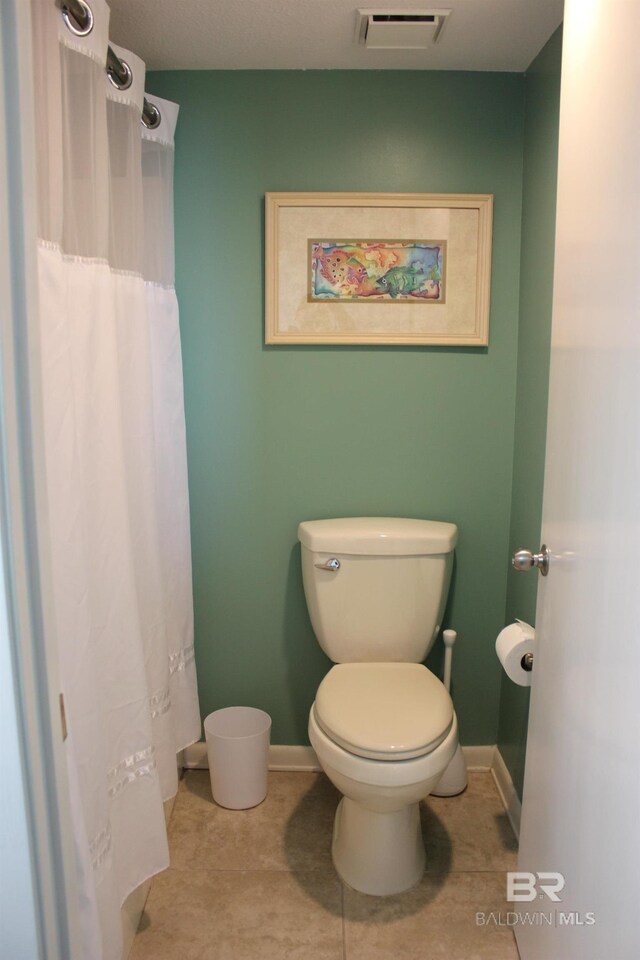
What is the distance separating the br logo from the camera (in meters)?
1.38

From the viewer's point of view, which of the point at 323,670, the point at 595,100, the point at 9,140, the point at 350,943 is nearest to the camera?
the point at 9,140

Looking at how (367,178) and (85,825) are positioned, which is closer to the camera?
(85,825)

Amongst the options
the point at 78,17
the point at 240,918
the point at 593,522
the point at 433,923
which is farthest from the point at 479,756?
the point at 78,17

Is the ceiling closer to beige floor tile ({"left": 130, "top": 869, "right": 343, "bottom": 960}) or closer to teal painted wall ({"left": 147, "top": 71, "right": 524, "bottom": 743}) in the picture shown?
teal painted wall ({"left": 147, "top": 71, "right": 524, "bottom": 743})

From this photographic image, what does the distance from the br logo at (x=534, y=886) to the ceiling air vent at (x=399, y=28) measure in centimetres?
194

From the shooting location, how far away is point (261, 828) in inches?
84.0

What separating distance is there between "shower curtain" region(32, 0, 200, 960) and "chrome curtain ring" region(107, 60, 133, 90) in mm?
12

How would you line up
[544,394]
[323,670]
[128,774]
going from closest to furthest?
1. [128,774]
2. [544,394]
3. [323,670]

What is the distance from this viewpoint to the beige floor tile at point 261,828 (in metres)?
1.99

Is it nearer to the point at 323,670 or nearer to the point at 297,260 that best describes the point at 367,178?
the point at 297,260

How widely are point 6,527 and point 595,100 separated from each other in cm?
113

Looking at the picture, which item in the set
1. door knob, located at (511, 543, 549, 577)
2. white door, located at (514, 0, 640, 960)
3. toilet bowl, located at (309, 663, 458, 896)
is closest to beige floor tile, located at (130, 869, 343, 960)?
toilet bowl, located at (309, 663, 458, 896)

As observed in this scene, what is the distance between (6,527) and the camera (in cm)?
66

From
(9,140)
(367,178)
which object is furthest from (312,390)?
(9,140)
